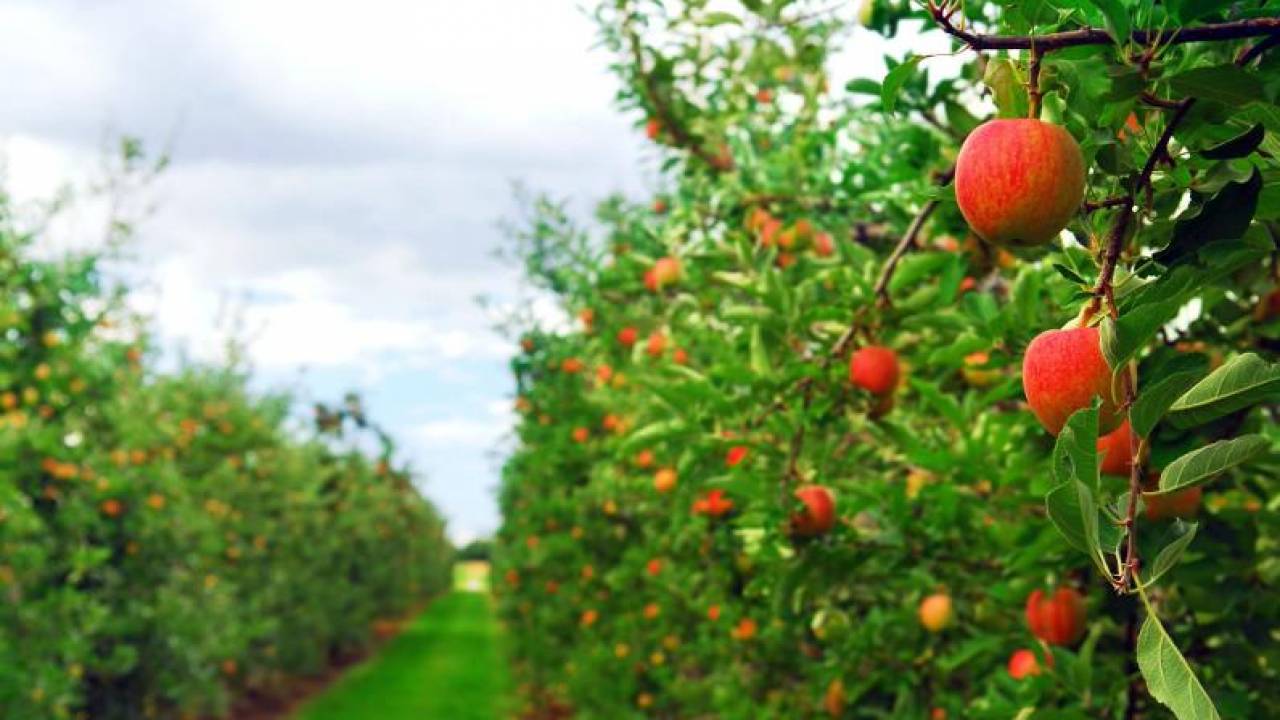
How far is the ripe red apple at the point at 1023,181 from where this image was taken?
3.82 feet

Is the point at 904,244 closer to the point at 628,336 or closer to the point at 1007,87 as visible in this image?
the point at 1007,87

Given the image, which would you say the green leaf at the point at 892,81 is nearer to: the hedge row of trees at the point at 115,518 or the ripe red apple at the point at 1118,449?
the ripe red apple at the point at 1118,449

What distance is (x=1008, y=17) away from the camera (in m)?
1.19

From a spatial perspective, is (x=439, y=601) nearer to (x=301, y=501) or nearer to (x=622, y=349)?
(x=301, y=501)

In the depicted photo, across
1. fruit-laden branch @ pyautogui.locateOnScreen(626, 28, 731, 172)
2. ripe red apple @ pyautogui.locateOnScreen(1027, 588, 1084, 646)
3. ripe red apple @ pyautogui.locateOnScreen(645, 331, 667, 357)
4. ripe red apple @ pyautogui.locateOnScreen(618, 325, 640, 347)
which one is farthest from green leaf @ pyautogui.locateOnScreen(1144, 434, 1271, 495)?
ripe red apple @ pyautogui.locateOnScreen(618, 325, 640, 347)

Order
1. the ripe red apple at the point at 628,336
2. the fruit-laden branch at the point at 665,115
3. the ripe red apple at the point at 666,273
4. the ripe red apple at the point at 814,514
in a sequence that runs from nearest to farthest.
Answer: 1. the ripe red apple at the point at 814,514
2. the ripe red apple at the point at 666,273
3. the fruit-laden branch at the point at 665,115
4. the ripe red apple at the point at 628,336

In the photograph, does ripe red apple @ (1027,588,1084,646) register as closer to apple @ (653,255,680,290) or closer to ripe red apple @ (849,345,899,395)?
ripe red apple @ (849,345,899,395)

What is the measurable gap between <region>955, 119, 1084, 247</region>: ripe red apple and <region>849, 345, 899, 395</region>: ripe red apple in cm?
148

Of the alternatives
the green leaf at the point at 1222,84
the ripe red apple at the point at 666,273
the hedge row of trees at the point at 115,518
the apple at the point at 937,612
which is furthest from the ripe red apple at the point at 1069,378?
the hedge row of trees at the point at 115,518

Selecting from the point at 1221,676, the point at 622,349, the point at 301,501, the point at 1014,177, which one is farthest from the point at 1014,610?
the point at 301,501

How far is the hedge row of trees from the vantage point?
7520mm

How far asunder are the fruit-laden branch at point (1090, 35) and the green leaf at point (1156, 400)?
314mm

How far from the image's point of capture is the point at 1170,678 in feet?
3.44

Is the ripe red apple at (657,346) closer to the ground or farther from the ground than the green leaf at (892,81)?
farther from the ground
